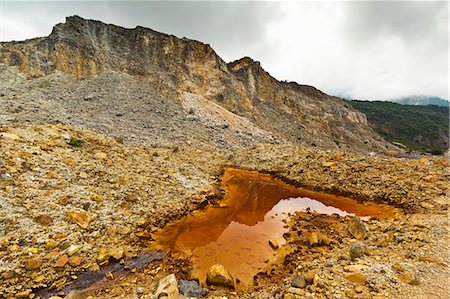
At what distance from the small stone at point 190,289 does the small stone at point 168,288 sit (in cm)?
31

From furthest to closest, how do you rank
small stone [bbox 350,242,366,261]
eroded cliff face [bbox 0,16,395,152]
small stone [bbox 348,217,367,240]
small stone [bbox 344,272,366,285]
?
eroded cliff face [bbox 0,16,395,152]
small stone [bbox 348,217,367,240]
small stone [bbox 350,242,366,261]
small stone [bbox 344,272,366,285]

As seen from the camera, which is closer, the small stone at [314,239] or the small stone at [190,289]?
the small stone at [190,289]

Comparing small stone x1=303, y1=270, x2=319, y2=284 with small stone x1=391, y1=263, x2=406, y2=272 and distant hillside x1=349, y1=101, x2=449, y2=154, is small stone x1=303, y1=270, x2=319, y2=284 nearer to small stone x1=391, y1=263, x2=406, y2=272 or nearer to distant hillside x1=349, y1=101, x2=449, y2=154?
small stone x1=391, y1=263, x2=406, y2=272

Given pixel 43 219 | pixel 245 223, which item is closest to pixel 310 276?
pixel 245 223

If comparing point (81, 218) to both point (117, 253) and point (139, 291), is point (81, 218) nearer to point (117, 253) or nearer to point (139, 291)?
point (117, 253)

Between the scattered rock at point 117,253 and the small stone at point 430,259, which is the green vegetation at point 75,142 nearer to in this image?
the scattered rock at point 117,253

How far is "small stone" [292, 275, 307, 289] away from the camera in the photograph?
780 centimetres

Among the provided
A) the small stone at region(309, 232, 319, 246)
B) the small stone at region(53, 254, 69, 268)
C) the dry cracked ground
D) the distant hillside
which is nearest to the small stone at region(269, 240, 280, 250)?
the dry cracked ground

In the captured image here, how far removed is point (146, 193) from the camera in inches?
550

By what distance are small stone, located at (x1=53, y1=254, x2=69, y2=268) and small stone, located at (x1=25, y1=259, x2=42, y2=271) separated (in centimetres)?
47

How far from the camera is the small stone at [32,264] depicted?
8500 mm

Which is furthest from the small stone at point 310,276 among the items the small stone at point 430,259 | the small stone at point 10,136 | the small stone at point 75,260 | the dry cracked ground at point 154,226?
the small stone at point 10,136

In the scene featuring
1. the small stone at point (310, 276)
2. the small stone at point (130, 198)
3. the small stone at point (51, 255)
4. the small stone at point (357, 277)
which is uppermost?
the small stone at point (130, 198)

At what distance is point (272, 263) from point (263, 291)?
2405 mm
